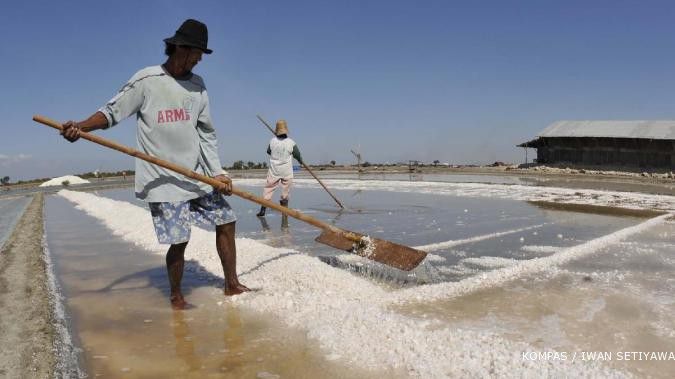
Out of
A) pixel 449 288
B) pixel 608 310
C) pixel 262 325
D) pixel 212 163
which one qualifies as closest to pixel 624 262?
pixel 608 310

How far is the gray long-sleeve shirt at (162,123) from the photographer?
132 inches

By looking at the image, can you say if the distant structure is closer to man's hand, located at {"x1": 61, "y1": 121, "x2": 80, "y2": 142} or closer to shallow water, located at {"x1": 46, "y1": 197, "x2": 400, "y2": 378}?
shallow water, located at {"x1": 46, "y1": 197, "x2": 400, "y2": 378}

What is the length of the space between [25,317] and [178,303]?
91cm

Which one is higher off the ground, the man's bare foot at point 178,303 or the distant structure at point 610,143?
the distant structure at point 610,143

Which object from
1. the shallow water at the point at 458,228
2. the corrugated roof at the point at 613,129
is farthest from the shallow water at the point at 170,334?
the corrugated roof at the point at 613,129

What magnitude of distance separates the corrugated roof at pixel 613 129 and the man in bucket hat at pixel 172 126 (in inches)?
967

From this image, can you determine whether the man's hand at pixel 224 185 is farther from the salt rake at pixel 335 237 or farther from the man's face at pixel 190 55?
the man's face at pixel 190 55

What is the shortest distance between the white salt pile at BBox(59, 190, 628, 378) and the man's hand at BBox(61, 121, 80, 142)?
4.82 feet

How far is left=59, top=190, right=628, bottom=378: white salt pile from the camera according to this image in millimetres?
2291

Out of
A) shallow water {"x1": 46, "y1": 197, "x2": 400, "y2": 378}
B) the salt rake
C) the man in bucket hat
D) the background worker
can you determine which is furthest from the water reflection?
the background worker

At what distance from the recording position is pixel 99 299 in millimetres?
3766

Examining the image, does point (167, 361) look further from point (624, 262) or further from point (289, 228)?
point (289, 228)

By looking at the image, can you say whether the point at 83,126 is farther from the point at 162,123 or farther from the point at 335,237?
the point at 335,237

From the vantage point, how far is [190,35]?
338cm
